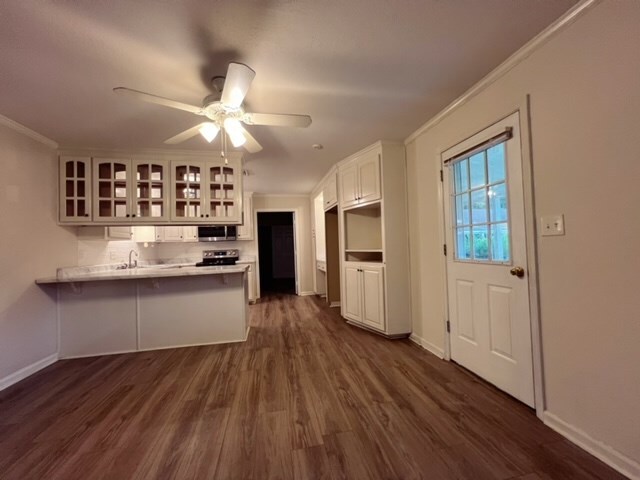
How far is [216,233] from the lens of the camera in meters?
5.06

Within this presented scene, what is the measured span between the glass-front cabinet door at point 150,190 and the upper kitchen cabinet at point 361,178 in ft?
7.16

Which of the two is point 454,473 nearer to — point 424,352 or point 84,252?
point 424,352

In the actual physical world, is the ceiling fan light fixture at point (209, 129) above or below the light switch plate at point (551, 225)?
above

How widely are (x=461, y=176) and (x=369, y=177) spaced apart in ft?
3.79

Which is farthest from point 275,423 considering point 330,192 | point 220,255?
point 220,255

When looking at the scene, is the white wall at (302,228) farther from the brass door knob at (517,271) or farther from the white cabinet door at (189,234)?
the brass door knob at (517,271)

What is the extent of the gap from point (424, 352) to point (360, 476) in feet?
5.54

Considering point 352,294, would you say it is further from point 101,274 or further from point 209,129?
point 101,274

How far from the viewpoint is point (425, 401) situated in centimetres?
187

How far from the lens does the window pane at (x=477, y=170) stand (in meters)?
2.07

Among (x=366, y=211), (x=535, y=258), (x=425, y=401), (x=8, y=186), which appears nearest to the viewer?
(x=535, y=258)

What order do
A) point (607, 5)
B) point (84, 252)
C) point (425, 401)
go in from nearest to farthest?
point (607, 5) → point (425, 401) → point (84, 252)

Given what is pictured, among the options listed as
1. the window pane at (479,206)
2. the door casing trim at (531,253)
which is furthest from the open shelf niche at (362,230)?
the door casing trim at (531,253)

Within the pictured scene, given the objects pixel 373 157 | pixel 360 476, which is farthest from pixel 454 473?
pixel 373 157
